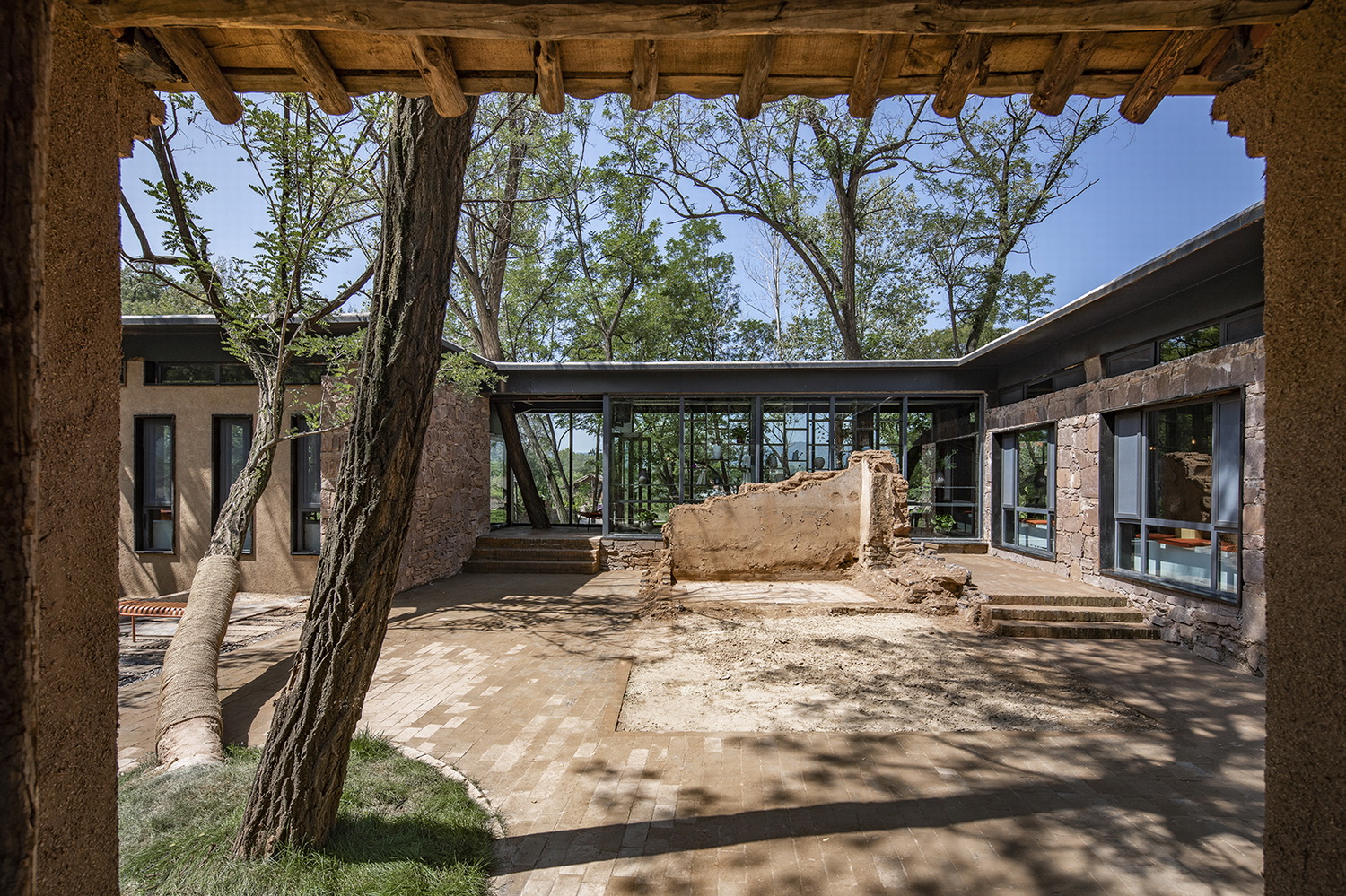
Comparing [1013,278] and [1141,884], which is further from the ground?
[1013,278]

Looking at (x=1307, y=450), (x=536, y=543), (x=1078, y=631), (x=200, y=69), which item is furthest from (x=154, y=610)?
(x=1078, y=631)

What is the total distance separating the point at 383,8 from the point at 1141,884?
4.42 meters

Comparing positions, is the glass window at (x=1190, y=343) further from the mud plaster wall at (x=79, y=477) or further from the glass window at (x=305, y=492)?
the glass window at (x=305, y=492)

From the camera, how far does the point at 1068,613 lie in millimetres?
7484

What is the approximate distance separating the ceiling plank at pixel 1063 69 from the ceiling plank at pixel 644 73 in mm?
1272

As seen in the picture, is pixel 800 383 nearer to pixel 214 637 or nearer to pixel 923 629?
pixel 923 629

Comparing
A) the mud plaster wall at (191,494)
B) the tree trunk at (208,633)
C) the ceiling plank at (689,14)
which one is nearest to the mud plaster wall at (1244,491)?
the ceiling plank at (689,14)

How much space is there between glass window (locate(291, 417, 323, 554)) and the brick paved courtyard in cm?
392

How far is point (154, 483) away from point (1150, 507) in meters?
14.1

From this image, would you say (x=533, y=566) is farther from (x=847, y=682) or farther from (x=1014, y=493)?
(x=1014, y=493)

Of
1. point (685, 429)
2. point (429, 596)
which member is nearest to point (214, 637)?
point (429, 596)

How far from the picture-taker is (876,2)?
1.74 meters

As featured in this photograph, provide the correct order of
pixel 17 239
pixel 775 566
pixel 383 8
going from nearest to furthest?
1. pixel 17 239
2. pixel 383 8
3. pixel 775 566

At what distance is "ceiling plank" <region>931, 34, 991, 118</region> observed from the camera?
79.4 inches
